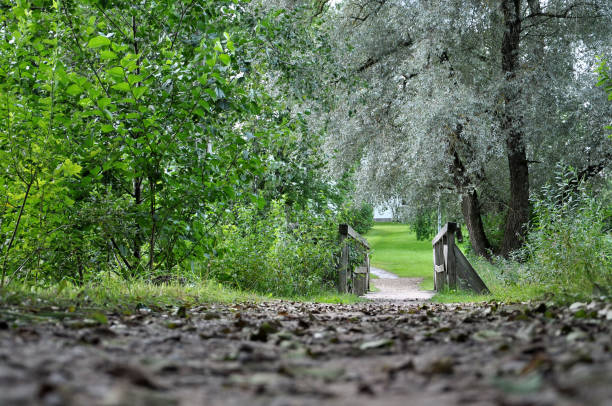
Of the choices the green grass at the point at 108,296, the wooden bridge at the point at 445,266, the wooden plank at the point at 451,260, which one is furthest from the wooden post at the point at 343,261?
the green grass at the point at 108,296

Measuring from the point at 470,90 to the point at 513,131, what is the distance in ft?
4.36

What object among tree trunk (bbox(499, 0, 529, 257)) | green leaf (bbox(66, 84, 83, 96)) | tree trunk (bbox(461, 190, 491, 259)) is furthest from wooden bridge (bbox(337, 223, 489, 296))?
green leaf (bbox(66, 84, 83, 96))

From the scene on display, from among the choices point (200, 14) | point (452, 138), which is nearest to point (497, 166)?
point (452, 138)

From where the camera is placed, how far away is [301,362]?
1.80 metres

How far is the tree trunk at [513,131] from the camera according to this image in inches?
410

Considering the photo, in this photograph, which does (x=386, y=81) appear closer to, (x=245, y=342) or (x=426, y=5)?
(x=426, y=5)

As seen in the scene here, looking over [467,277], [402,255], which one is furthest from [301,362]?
[402,255]

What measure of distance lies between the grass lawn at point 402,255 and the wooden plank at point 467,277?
3714 millimetres

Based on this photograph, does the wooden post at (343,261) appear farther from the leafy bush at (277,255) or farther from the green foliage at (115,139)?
the green foliage at (115,139)

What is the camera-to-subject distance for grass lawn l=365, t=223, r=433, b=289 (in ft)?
78.6

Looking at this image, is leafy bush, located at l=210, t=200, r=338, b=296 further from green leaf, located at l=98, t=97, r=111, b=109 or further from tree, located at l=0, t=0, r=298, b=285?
green leaf, located at l=98, t=97, r=111, b=109

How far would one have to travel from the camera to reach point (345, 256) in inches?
352

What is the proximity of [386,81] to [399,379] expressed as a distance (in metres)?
11.5

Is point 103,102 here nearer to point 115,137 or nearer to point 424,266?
point 115,137
